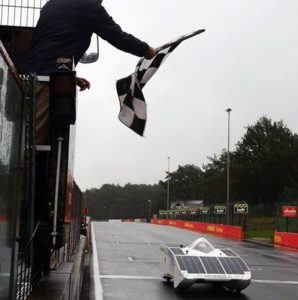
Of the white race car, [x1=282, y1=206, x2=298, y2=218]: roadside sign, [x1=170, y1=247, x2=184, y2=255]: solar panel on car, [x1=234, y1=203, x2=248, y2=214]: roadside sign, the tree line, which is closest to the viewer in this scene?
the white race car

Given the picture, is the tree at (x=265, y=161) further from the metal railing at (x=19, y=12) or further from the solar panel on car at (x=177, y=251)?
the metal railing at (x=19, y=12)

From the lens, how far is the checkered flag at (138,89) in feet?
14.5

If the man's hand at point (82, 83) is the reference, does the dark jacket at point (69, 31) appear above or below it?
above

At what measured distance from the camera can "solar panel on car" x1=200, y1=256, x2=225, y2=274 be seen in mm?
11055

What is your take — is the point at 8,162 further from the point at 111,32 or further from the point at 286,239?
the point at 286,239

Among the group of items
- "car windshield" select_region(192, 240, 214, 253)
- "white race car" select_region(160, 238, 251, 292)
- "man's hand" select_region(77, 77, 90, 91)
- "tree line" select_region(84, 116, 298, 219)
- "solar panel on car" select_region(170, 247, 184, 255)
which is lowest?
"white race car" select_region(160, 238, 251, 292)

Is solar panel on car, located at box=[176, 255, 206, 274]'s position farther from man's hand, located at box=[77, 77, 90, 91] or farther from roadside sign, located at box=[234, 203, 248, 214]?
roadside sign, located at box=[234, 203, 248, 214]

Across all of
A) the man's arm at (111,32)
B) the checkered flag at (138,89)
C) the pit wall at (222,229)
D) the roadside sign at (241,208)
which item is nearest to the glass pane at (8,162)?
the man's arm at (111,32)

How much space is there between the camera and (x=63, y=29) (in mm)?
4004

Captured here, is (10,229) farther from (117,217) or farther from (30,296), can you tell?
(117,217)

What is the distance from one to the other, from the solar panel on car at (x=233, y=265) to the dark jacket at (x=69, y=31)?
7.85 m

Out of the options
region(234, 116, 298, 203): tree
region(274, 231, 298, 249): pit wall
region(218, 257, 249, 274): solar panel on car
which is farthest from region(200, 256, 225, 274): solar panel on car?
region(234, 116, 298, 203): tree

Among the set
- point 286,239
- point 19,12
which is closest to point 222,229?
point 286,239

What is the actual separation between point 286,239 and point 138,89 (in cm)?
2969
